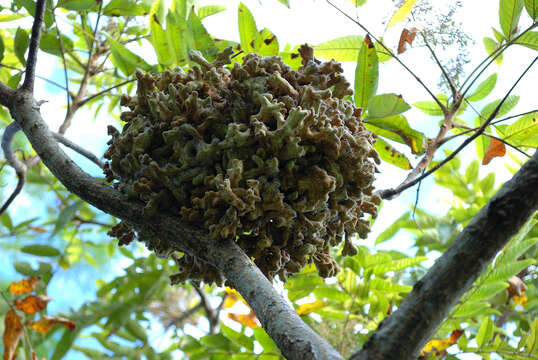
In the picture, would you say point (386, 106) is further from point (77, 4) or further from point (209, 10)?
point (77, 4)

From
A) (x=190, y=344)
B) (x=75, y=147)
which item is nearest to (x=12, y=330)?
(x=190, y=344)

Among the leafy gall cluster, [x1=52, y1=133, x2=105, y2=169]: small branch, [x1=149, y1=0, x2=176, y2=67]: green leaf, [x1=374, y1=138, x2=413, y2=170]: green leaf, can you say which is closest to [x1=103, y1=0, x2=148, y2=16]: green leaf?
[x1=149, y1=0, x2=176, y2=67]: green leaf

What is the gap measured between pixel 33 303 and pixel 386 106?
6.71 ft

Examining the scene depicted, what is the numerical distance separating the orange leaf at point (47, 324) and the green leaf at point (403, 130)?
70.6 inches

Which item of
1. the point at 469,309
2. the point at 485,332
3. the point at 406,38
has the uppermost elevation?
the point at 406,38

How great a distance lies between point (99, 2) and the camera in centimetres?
263

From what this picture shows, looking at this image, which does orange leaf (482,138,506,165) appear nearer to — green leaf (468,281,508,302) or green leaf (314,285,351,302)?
green leaf (468,281,508,302)

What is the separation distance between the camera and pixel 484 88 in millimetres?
2818

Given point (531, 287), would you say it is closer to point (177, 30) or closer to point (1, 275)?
point (177, 30)

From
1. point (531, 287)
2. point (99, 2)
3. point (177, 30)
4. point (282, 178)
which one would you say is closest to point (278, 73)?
point (282, 178)

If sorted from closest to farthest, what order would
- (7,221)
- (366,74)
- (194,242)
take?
1. (194,242)
2. (366,74)
3. (7,221)

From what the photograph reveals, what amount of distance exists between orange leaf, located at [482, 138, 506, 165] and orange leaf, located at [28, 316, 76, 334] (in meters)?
2.18

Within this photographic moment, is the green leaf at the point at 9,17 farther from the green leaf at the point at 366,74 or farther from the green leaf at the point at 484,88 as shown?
the green leaf at the point at 484,88

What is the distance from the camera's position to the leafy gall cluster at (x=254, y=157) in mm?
1499
